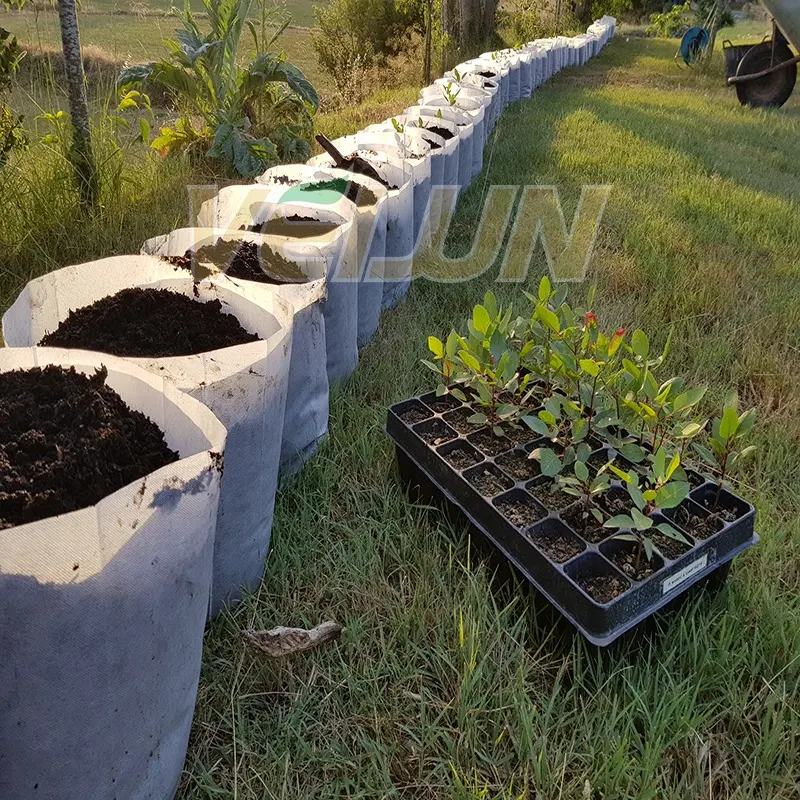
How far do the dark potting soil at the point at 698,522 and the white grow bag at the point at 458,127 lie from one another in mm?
2460

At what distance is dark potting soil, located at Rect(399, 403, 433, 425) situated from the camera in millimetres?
1765

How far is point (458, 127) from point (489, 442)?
2587mm

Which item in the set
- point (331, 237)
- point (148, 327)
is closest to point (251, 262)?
point (331, 237)

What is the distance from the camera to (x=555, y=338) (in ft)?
5.64

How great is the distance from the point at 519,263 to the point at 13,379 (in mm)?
2350

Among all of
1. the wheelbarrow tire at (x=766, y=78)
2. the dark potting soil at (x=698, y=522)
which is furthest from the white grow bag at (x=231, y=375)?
the wheelbarrow tire at (x=766, y=78)

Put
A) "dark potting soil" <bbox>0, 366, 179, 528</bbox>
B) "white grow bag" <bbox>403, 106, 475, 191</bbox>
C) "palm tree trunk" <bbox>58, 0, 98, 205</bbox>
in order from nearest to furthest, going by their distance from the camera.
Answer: "dark potting soil" <bbox>0, 366, 179, 528</bbox>
"palm tree trunk" <bbox>58, 0, 98, 205</bbox>
"white grow bag" <bbox>403, 106, 475, 191</bbox>

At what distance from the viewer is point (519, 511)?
1474mm

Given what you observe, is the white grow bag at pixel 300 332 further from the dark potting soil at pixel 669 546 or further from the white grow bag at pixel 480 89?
the white grow bag at pixel 480 89

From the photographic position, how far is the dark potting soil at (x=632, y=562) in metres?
1.30

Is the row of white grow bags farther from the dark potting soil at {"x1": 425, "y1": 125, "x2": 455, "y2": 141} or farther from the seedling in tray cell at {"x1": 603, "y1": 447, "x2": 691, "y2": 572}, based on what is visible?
the dark potting soil at {"x1": 425, "y1": 125, "x2": 455, "y2": 141}

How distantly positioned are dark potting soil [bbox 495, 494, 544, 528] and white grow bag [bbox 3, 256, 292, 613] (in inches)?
19.0

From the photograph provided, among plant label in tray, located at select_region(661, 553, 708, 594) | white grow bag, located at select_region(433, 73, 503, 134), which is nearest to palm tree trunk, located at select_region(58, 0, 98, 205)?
plant label in tray, located at select_region(661, 553, 708, 594)

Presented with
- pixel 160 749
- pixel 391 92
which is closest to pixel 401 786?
pixel 160 749
